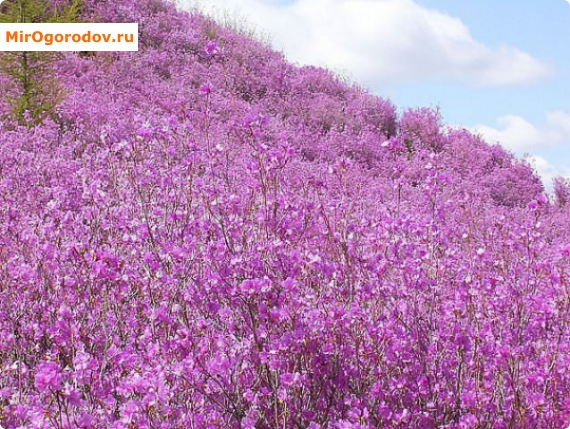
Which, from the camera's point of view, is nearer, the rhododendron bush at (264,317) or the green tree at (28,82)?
the rhododendron bush at (264,317)

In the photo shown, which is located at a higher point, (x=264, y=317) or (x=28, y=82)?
(x=28, y=82)

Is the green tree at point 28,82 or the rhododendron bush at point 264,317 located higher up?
the green tree at point 28,82

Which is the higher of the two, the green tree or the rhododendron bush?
the green tree

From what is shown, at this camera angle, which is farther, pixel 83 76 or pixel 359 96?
pixel 359 96

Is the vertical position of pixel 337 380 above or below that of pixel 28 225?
below

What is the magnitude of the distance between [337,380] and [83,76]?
9.02m

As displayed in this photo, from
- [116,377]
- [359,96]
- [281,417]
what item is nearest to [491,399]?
[281,417]

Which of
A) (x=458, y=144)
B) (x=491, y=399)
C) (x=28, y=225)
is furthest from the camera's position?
(x=458, y=144)

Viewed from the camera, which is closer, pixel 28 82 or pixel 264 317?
pixel 264 317

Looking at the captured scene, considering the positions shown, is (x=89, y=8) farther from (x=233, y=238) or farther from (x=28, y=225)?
(x=233, y=238)

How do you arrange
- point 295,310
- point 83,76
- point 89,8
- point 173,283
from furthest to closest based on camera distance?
1. point 89,8
2. point 83,76
3. point 173,283
4. point 295,310

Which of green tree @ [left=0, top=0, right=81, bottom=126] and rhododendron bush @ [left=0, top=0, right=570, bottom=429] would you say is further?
green tree @ [left=0, top=0, right=81, bottom=126]

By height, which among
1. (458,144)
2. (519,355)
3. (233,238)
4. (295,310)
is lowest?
(519,355)

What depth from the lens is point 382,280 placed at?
123 inches
